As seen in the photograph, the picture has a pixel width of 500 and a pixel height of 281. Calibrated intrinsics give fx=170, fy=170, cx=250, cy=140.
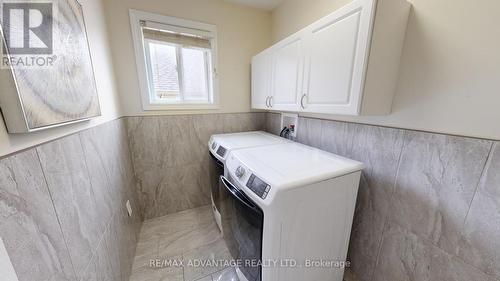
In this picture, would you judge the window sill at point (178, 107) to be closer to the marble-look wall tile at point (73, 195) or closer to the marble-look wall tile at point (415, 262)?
the marble-look wall tile at point (73, 195)

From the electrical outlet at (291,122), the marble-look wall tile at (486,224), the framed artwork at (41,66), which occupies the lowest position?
the marble-look wall tile at (486,224)

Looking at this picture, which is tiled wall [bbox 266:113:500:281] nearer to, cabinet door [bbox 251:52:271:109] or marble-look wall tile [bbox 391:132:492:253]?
marble-look wall tile [bbox 391:132:492:253]

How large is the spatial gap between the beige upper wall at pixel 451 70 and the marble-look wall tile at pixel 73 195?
1669 mm

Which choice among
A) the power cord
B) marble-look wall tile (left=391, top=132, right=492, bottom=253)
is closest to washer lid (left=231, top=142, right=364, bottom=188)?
marble-look wall tile (left=391, top=132, right=492, bottom=253)

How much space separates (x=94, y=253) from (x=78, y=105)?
2.42 feet

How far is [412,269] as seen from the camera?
1.00 metres

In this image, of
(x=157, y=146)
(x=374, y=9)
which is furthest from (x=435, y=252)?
(x=157, y=146)

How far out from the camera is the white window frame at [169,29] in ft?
5.40

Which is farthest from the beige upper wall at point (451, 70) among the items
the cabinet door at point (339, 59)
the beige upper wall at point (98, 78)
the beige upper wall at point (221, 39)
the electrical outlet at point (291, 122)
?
the beige upper wall at point (98, 78)

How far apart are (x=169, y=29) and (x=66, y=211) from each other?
179 cm

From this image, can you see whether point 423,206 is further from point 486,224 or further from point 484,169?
point 484,169

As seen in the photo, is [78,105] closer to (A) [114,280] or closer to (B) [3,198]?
(B) [3,198]

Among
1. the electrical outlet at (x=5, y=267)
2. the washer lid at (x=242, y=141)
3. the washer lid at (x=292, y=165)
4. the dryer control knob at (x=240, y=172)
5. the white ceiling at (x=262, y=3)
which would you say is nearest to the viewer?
the electrical outlet at (x=5, y=267)

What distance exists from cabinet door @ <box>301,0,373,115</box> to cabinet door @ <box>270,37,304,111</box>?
0.11 meters
